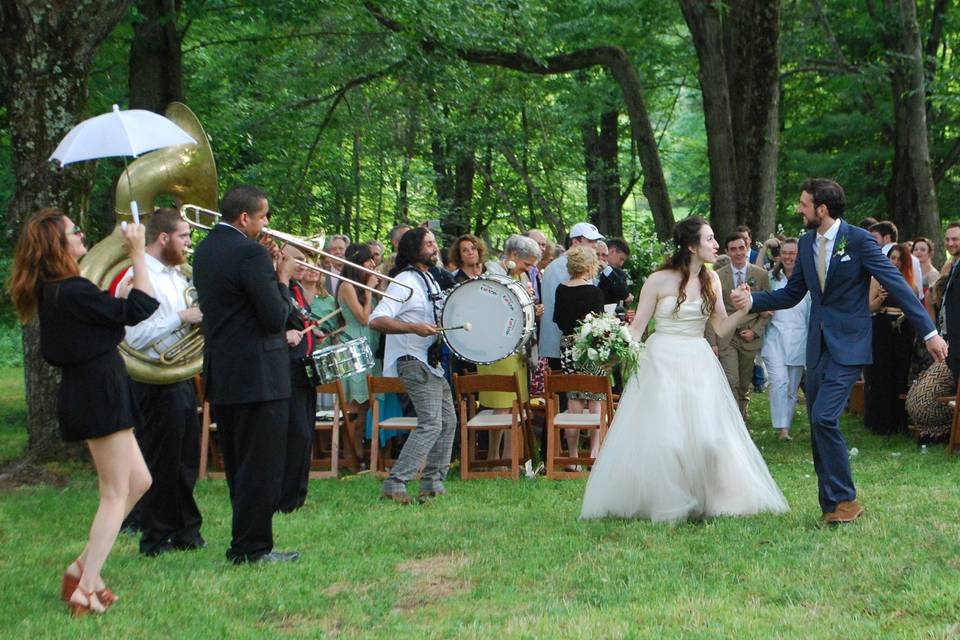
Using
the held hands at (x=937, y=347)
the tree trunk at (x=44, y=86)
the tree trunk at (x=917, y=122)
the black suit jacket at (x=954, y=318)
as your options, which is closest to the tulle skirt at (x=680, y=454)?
the held hands at (x=937, y=347)

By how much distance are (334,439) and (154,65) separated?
220 inches

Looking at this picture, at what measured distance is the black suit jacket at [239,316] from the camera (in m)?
6.71

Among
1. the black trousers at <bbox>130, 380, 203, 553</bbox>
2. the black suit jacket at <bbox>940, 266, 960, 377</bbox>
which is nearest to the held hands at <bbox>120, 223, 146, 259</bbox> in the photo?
the black trousers at <bbox>130, 380, 203, 553</bbox>

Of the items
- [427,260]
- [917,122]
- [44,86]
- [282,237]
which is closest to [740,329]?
[427,260]

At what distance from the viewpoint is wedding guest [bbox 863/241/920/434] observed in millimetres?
12172

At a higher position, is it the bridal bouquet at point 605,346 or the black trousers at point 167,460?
the bridal bouquet at point 605,346

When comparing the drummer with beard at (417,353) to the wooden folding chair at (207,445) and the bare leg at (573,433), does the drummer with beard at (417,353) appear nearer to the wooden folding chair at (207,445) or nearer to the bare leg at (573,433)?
the bare leg at (573,433)

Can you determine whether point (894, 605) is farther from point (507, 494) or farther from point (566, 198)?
point (566, 198)

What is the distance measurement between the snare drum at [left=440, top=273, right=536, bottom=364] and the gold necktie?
2.60 m

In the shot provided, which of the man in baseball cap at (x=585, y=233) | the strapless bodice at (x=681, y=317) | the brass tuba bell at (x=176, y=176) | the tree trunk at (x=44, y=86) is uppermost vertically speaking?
the tree trunk at (x=44, y=86)

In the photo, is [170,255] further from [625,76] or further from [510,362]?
[625,76]

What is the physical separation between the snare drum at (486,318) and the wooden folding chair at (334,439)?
5.58ft

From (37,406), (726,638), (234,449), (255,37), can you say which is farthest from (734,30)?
(726,638)

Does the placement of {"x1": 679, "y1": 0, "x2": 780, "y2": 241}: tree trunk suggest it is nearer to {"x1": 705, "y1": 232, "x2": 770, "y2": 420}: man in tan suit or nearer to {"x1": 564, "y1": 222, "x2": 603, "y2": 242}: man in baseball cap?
{"x1": 705, "y1": 232, "x2": 770, "y2": 420}: man in tan suit
